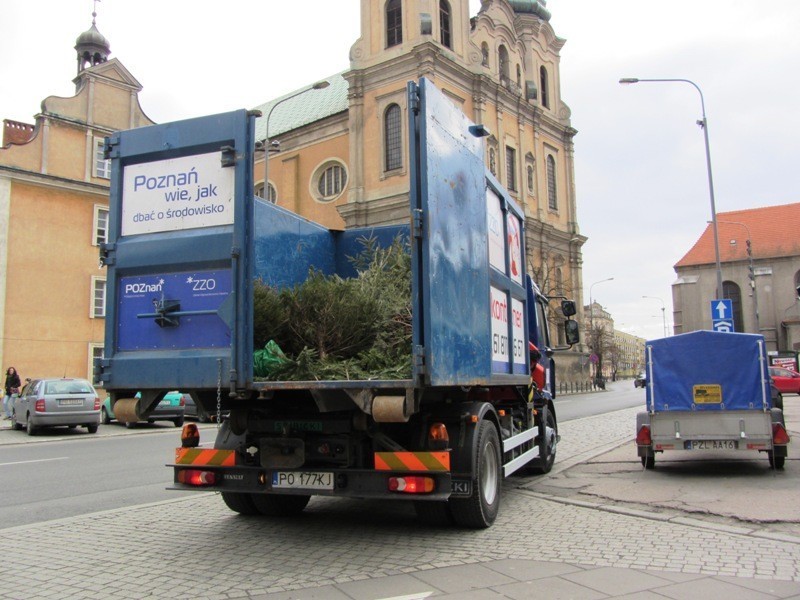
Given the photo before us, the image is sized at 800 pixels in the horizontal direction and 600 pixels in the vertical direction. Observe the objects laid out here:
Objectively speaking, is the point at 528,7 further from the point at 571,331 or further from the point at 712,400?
the point at 712,400

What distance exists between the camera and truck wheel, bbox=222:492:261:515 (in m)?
7.33

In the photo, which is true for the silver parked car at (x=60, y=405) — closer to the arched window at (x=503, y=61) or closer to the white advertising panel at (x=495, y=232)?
the white advertising panel at (x=495, y=232)

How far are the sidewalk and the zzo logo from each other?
219 centimetres

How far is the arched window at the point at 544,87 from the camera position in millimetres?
58938

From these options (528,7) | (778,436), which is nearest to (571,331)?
(778,436)

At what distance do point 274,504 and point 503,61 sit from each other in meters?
51.9

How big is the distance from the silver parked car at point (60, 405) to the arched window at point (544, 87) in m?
47.8

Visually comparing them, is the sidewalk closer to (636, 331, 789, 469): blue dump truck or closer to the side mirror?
(636, 331, 789, 469): blue dump truck

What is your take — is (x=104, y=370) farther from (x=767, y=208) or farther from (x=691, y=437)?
(x=767, y=208)

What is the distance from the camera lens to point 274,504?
7406mm

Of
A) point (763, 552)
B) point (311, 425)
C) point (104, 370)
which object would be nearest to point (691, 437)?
point (763, 552)

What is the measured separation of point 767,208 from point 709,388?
72.2 m

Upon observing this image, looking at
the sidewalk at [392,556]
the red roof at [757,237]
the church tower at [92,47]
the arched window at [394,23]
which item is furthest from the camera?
the red roof at [757,237]

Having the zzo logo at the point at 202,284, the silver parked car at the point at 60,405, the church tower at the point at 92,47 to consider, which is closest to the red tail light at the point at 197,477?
the zzo logo at the point at 202,284
